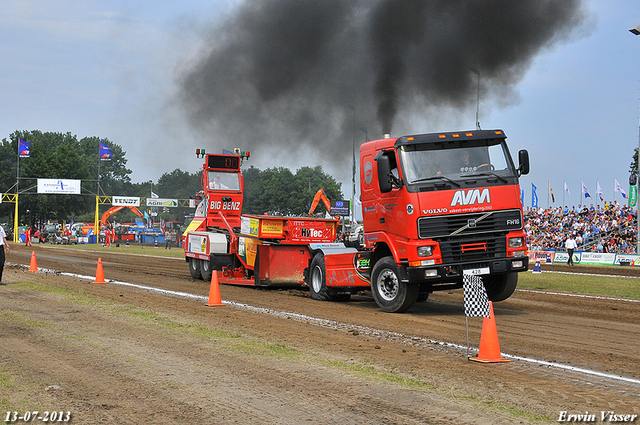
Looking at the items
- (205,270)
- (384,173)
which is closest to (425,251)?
(384,173)

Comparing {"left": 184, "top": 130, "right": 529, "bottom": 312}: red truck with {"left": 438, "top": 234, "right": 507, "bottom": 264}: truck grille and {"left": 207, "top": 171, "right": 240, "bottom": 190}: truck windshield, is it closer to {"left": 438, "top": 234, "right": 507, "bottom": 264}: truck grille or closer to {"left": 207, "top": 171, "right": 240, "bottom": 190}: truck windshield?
{"left": 438, "top": 234, "right": 507, "bottom": 264}: truck grille

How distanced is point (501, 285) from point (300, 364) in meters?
6.15

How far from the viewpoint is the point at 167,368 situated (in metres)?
6.54

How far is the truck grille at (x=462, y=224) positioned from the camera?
10.5 meters

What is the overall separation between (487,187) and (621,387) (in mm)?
5186

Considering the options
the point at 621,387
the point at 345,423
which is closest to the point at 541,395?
the point at 621,387

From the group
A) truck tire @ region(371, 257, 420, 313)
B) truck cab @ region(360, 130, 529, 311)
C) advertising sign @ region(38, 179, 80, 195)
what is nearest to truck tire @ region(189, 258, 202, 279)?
truck tire @ region(371, 257, 420, 313)

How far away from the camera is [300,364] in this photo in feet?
22.3

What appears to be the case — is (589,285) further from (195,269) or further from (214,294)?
(214,294)

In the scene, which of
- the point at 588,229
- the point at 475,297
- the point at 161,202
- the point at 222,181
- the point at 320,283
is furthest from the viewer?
the point at 161,202

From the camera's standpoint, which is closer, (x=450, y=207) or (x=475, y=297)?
(x=475, y=297)

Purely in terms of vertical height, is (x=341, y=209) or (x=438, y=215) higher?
(x=341, y=209)

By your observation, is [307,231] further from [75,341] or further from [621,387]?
[621,387]

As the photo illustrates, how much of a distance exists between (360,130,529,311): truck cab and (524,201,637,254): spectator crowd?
84.8 feet
